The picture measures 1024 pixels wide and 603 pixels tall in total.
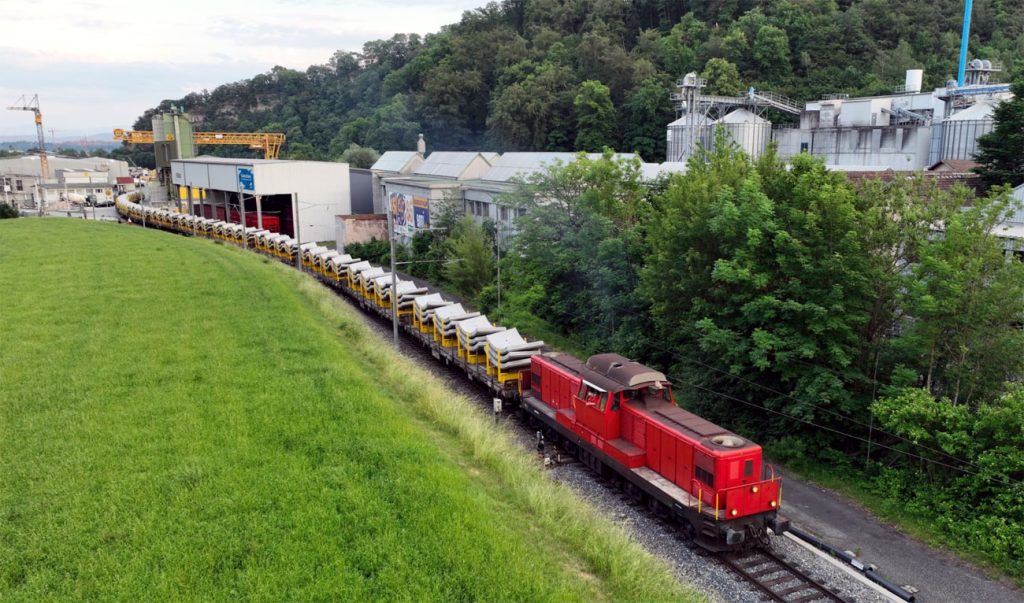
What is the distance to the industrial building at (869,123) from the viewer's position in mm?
56369

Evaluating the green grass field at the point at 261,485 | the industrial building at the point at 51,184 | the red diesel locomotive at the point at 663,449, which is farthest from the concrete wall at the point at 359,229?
the industrial building at the point at 51,184

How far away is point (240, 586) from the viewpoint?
990 centimetres

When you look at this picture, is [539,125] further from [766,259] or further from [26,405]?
[26,405]

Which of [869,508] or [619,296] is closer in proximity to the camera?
[869,508]

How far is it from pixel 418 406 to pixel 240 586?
9637mm

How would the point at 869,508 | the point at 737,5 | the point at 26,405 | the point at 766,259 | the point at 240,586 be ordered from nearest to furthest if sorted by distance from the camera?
the point at 240,586 → the point at 26,405 → the point at 869,508 → the point at 766,259 → the point at 737,5

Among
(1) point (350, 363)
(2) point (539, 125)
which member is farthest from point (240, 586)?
(2) point (539, 125)

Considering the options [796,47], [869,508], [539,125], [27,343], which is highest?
[796,47]

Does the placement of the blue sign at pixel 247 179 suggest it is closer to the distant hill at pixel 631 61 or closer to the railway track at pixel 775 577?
the distant hill at pixel 631 61

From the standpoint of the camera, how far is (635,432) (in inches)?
733

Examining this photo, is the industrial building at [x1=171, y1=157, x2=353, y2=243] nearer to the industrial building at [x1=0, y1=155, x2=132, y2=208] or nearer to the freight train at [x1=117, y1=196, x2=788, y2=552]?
the freight train at [x1=117, y1=196, x2=788, y2=552]

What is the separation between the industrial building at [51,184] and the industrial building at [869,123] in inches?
3830

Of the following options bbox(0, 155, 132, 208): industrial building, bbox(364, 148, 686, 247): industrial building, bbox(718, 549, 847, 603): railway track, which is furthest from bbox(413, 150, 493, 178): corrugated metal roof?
bbox(0, 155, 132, 208): industrial building

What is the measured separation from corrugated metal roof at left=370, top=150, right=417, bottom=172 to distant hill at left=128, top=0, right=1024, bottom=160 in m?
18.9
